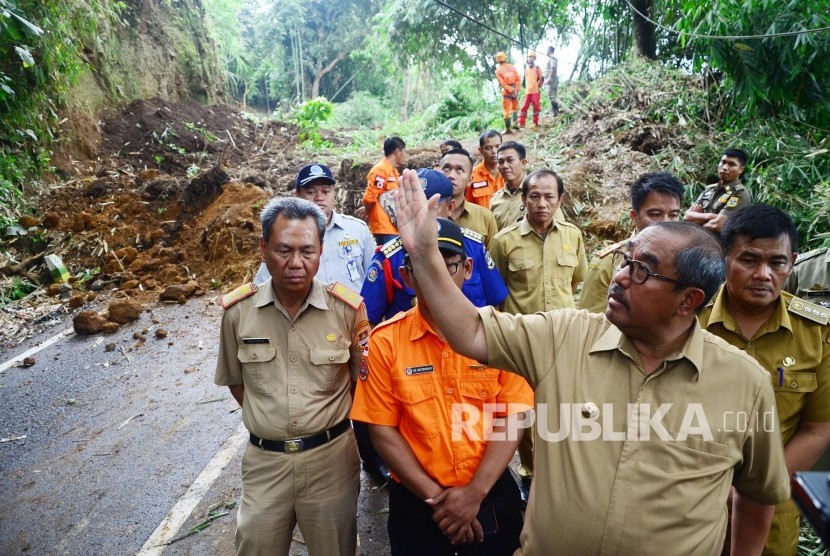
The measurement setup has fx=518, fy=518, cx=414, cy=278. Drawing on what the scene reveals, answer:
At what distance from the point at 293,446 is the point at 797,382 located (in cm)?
209

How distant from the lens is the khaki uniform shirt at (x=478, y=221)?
4309 millimetres

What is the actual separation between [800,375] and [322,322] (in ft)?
6.64

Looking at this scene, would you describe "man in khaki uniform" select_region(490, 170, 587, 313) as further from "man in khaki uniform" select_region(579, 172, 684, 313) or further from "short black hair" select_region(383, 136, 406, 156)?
"short black hair" select_region(383, 136, 406, 156)

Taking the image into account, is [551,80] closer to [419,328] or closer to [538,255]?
[538,255]

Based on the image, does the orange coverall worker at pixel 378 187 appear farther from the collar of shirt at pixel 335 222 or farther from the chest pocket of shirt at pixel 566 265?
the chest pocket of shirt at pixel 566 265

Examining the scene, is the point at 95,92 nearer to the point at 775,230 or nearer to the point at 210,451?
the point at 210,451

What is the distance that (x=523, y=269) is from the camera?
3590 mm

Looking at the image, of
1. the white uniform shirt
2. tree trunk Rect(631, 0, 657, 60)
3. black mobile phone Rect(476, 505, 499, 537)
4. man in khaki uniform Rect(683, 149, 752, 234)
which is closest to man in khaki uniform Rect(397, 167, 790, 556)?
black mobile phone Rect(476, 505, 499, 537)

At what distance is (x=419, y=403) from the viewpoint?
6.82 feet

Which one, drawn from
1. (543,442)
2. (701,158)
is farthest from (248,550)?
(701,158)

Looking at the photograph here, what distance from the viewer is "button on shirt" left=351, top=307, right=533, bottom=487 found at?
6.72 feet

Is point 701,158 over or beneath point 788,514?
over

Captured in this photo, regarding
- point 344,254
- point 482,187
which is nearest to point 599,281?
point 344,254

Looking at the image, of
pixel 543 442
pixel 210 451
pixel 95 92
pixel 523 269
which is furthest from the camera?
pixel 95 92
